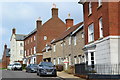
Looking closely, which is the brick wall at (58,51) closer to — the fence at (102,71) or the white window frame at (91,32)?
the white window frame at (91,32)

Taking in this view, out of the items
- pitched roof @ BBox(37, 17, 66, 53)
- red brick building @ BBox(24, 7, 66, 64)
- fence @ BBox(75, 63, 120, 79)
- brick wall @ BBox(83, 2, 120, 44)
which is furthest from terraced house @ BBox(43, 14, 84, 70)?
fence @ BBox(75, 63, 120, 79)

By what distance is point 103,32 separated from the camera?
23156mm

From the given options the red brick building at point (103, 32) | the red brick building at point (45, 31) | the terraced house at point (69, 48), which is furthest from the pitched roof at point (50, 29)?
the red brick building at point (103, 32)

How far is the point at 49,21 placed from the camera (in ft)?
194

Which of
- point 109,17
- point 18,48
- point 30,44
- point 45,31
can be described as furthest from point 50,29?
point 109,17

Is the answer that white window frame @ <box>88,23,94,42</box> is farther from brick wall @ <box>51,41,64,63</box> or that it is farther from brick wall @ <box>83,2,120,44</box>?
brick wall @ <box>51,41,64,63</box>

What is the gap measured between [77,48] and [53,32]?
26.0m

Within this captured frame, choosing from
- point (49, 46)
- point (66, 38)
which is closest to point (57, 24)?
point (49, 46)

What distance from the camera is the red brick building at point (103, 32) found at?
21.5m

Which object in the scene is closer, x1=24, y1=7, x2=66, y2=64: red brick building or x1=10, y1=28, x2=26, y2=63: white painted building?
x1=24, y1=7, x2=66, y2=64: red brick building

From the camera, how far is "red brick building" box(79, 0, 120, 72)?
21.5 meters

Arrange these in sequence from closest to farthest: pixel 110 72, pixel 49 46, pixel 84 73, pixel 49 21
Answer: pixel 110 72, pixel 84 73, pixel 49 46, pixel 49 21

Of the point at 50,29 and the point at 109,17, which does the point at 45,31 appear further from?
the point at 109,17

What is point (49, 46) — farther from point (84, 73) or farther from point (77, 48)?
point (84, 73)
